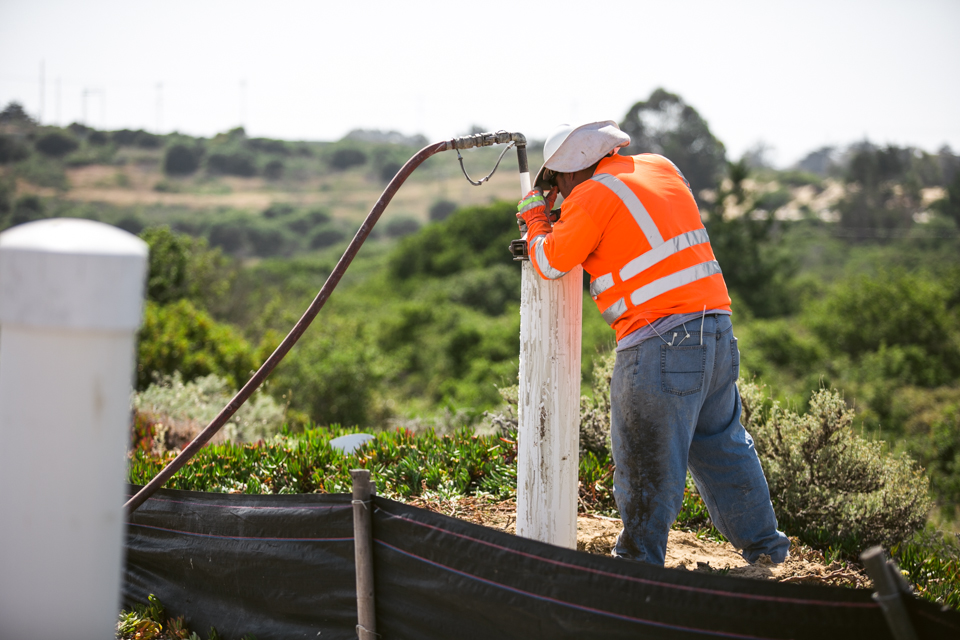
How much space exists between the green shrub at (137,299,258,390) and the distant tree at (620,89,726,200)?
4548 centimetres

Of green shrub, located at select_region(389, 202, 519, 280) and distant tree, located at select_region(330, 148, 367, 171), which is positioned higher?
distant tree, located at select_region(330, 148, 367, 171)

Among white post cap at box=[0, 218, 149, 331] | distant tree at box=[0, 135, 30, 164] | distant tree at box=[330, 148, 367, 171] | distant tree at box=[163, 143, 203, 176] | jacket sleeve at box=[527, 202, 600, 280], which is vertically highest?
distant tree at box=[330, 148, 367, 171]

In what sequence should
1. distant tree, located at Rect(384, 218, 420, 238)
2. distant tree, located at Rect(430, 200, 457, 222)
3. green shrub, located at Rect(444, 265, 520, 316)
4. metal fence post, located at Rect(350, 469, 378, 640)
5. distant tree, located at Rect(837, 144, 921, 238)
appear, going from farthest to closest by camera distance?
distant tree, located at Rect(430, 200, 457, 222)
distant tree, located at Rect(384, 218, 420, 238)
distant tree, located at Rect(837, 144, 921, 238)
green shrub, located at Rect(444, 265, 520, 316)
metal fence post, located at Rect(350, 469, 378, 640)

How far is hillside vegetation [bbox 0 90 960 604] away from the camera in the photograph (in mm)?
10414

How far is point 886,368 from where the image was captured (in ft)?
62.5

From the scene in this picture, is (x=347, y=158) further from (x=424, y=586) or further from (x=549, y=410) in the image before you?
(x=424, y=586)

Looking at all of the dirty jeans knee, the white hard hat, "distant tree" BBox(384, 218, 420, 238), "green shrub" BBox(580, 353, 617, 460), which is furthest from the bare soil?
"distant tree" BBox(384, 218, 420, 238)

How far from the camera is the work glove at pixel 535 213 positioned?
3266mm

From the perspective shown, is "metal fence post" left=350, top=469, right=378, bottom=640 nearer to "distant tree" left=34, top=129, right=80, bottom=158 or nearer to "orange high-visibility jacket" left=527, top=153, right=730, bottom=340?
"orange high-visibility jacket" left=527, top=153, right=730, bottom=340

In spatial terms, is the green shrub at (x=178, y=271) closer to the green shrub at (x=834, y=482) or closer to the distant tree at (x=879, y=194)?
the green shrub at (x=834, y=482)

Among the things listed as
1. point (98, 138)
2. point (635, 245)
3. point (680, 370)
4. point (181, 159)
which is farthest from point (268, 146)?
point (680, 370)

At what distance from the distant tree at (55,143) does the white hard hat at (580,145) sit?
51299 mm

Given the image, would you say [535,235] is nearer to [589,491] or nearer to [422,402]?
[589,491]

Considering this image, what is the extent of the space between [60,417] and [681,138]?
185 feet
